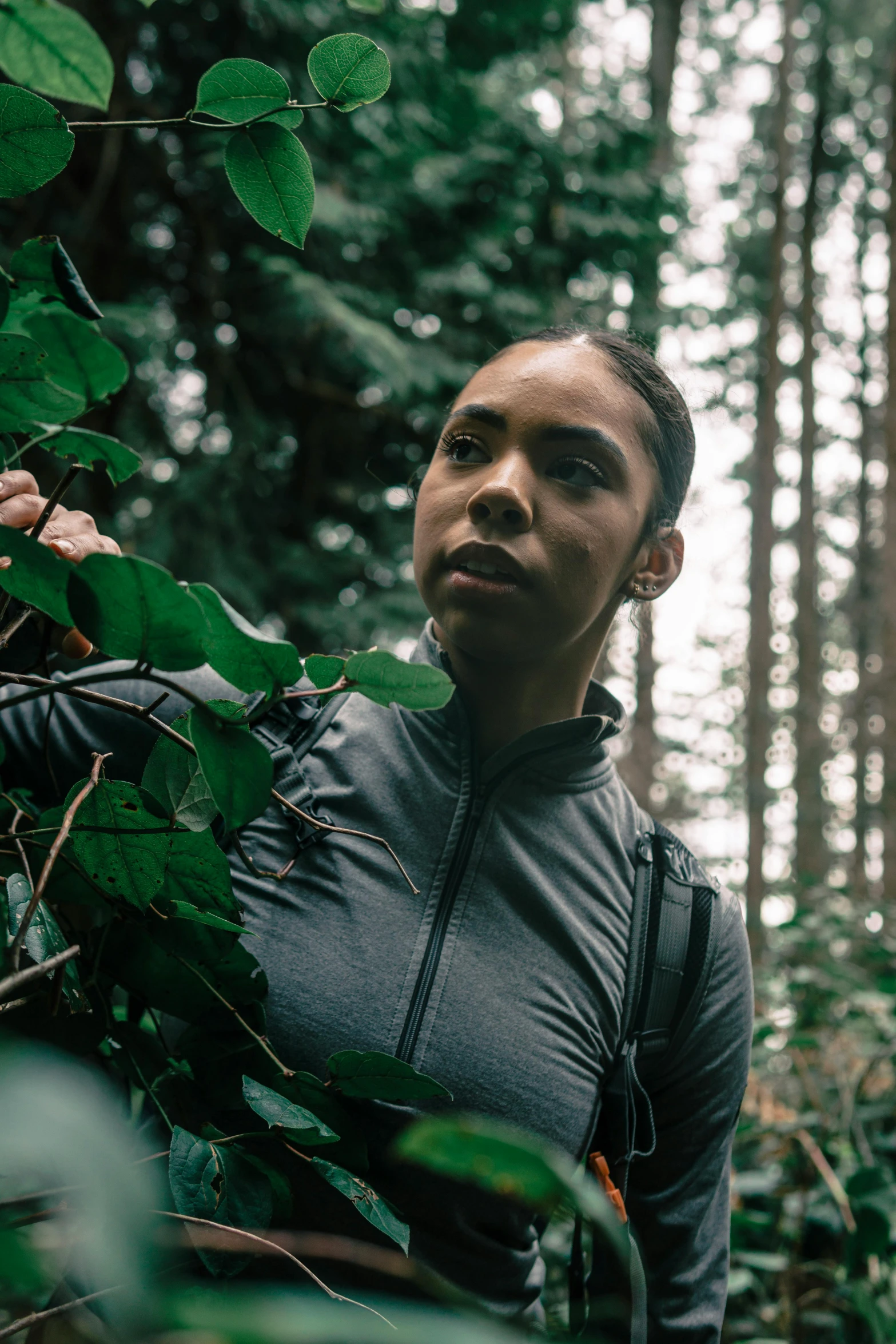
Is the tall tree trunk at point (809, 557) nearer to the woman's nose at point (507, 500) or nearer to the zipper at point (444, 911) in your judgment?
the zipper at point (444, 911)

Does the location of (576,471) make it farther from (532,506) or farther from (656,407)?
(656,407)

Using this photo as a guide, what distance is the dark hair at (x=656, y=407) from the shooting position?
1.47m

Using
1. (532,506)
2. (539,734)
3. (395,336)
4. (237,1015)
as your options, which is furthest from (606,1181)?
(395,336)

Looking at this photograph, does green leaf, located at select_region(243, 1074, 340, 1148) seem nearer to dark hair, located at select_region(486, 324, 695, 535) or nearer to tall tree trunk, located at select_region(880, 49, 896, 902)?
dark hair, located at select_region(486, 324, 695, 535)

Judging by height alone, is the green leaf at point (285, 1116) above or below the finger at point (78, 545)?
below

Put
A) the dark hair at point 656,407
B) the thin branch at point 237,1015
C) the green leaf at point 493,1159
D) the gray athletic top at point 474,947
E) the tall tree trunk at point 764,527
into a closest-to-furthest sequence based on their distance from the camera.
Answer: the green leaf at point 493,1159
the thin branch at point 237,1015
the gray athletic top at point 474,947
the dark hair at point 656,407
the tall tree trunk at point 764,527

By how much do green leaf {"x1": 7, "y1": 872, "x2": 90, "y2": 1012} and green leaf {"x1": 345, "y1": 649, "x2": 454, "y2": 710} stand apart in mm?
250

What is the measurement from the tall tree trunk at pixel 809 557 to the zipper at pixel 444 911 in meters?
8.96

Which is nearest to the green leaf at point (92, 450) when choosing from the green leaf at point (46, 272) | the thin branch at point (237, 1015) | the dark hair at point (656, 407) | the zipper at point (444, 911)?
the green leaf at point (46, 272)

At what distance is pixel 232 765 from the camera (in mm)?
535

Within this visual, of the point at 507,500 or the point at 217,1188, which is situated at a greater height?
the point at 507,500

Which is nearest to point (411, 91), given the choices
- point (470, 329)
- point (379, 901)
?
point (470, 329)

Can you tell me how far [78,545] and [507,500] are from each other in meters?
0.58

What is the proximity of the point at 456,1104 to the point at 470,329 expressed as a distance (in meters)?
5.15
